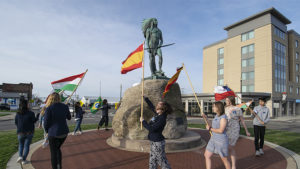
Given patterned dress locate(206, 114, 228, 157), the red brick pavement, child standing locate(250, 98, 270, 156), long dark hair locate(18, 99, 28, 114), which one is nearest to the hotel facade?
child standing locate(250, 98, 270, 156)

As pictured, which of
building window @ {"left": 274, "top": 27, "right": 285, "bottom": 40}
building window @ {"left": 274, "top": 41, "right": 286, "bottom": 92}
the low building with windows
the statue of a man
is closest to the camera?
the statue of a man

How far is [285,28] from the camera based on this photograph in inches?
1374

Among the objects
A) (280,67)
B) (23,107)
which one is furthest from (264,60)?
(23,107)

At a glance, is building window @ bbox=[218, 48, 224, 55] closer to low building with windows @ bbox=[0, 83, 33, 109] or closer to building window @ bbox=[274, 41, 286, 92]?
building window @ bbox=[274, 41, 286, 92]

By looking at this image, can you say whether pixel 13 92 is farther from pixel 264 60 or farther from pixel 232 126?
pixel 264 60

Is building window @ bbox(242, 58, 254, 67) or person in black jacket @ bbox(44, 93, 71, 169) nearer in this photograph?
person in black jacket @ bbox(44, 93, 71, 169)

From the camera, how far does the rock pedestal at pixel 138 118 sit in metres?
→ 6.64

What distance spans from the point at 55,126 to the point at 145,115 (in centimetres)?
361

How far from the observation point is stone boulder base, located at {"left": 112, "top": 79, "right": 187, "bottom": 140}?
6.70 meters

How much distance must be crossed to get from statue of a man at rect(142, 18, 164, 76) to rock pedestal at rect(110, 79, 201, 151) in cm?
179

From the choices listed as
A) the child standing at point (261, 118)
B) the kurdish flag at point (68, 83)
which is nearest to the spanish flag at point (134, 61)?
the kurdish flag at point (68, 83)

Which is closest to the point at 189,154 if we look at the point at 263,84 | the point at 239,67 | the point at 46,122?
the point at 46,122

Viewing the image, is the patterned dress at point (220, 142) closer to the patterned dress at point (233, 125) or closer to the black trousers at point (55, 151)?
the patterned dress at point (233, 125)

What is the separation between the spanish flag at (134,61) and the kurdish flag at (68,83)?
1.47 meters
